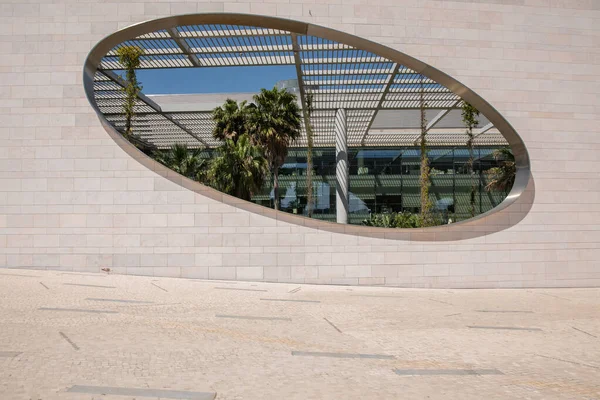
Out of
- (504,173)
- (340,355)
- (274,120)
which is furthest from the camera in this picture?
(504,173)

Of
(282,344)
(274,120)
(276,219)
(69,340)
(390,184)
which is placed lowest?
(282,344)

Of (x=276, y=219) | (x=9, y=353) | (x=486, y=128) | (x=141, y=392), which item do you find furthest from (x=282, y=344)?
(x=486, y=128)

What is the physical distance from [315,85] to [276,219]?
13.4 meters

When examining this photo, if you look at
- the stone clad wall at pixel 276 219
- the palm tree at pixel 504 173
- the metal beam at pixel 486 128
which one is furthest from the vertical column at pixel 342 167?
the stone clad wall at pixel 276 219

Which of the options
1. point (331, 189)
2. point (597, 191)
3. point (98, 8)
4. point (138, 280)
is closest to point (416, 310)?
point (138, 280)

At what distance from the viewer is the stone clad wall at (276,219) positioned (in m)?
12.4

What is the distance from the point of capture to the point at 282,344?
21.0 ft

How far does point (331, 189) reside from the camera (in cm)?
3647

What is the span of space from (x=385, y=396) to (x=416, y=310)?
4.97 m

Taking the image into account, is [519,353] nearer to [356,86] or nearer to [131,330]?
[131,330]

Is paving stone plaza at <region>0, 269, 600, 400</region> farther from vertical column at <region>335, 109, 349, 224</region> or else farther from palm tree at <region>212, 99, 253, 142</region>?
vertical column at <region>335, 109, 349, 224</region>

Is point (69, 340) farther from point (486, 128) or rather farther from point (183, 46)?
point (486, 128)

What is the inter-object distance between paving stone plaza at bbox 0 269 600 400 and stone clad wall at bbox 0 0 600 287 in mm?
1608

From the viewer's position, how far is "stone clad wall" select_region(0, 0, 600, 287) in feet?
40.8
